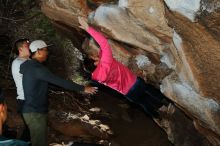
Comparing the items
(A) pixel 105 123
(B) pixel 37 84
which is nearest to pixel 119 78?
(B) pixel 37 84

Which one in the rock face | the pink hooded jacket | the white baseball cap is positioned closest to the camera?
the rock face

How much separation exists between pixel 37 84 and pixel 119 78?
4.49 feet

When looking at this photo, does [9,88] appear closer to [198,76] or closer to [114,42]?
[114,42]

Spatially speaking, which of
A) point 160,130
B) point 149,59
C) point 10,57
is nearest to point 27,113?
point 149,59

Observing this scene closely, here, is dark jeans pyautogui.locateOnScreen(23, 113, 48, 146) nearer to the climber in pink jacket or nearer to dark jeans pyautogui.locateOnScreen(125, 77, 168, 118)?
the climber in pink jacket

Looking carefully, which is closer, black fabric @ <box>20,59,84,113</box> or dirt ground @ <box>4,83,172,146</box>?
black fabric @ <box>20,59,84,113</box>

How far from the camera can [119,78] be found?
19.7 ft

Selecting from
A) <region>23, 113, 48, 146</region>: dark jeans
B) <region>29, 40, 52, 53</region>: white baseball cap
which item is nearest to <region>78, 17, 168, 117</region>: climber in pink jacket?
<region>29, 40, 52, 53</region>: white baseball cap

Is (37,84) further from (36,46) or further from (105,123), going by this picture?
(105,123)

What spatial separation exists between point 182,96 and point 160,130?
3.15 m

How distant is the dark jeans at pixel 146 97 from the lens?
6.44 metres

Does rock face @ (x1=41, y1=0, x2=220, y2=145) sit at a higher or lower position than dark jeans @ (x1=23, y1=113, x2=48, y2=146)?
higher

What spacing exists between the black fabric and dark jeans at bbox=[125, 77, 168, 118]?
5.06 ft

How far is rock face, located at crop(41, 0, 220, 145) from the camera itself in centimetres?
450
